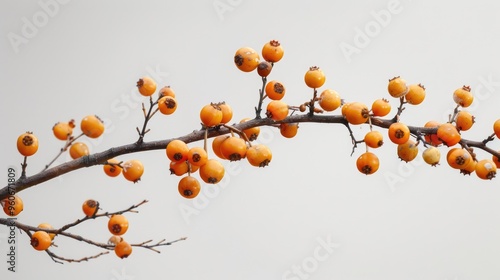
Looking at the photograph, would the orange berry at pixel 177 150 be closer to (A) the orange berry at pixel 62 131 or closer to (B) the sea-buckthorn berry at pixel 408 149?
(A) the orange berry at pixel 62 131

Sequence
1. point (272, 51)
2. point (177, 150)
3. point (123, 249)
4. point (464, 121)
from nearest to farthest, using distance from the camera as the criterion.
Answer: point (177, 150) < point (464, 121) < point (272, 51) < point (123, 249)

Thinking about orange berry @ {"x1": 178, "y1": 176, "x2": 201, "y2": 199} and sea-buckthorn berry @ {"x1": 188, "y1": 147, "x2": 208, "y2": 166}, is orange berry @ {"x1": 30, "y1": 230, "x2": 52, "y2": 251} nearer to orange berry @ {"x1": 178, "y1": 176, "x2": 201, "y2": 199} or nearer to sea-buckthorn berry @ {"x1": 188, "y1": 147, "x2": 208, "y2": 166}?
orange berry @ {"x1": 178, "y1": 176, "x2": 201, "y2": 199}

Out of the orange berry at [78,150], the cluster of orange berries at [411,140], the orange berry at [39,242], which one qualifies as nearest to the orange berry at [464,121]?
the cluster of orange berries at [411,140]

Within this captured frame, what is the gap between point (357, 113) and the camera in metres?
1.48

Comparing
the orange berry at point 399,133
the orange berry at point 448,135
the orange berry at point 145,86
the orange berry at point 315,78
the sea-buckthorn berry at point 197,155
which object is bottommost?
the orange berry at point 448,135

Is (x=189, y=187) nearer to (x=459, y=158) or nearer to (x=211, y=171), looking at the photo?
(x=211, y=171)

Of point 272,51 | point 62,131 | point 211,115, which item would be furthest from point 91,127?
point 272,51

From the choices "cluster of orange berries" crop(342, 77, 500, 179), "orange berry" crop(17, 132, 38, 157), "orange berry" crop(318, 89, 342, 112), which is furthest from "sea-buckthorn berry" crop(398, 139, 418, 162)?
"orange berry" crop(17, 132, 38, 157)

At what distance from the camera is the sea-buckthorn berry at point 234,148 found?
1.44m

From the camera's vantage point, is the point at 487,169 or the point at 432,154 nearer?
the point at 487,169

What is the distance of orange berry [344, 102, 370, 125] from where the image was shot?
1.48m

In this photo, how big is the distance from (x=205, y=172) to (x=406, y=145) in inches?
23.4

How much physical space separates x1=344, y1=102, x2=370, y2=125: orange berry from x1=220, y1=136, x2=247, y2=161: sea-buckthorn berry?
31 centimetres

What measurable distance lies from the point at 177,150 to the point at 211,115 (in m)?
0.14
